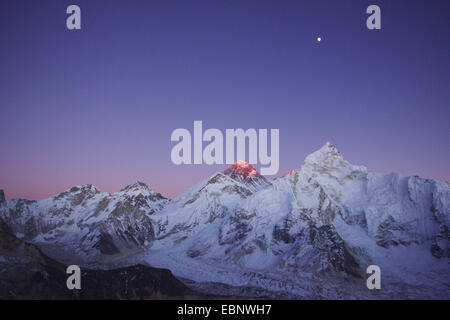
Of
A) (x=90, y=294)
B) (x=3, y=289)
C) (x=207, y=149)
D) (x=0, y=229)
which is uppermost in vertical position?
(x=207, y=149)

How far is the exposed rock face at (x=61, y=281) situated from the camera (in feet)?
456

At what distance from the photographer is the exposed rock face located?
13900 centimetres

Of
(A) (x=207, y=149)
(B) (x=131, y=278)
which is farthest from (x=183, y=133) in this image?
(B) (x=131, y=278)

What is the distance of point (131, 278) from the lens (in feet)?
557

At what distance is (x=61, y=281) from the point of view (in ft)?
500
